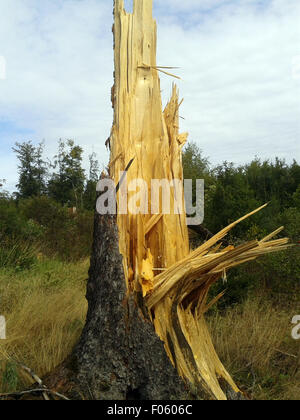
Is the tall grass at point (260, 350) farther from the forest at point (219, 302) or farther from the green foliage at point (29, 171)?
the green foliage at point (29, 171)

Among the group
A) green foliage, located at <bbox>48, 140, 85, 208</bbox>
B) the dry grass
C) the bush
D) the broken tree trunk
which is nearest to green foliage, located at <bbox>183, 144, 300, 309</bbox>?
the dry grass

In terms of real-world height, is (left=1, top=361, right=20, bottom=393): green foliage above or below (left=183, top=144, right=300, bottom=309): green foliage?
below

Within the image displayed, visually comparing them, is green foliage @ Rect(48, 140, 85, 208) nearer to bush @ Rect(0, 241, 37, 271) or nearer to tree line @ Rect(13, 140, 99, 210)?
tree line @ Rect(13, 140, 99, 210)

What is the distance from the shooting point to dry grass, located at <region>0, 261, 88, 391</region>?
13.8 ft

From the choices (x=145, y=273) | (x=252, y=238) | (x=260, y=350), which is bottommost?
(x=260, y=350)

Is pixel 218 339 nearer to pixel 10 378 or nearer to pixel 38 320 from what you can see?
pixel 38 320

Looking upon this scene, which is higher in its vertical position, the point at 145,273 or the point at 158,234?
the point at 158,234

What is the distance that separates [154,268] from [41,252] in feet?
23.3

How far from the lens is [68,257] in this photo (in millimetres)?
10047

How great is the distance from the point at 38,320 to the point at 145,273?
2330 millimetres

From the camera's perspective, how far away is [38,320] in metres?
5.19

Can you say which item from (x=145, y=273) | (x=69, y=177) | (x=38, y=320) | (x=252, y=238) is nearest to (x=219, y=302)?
(x=252, y=238)
